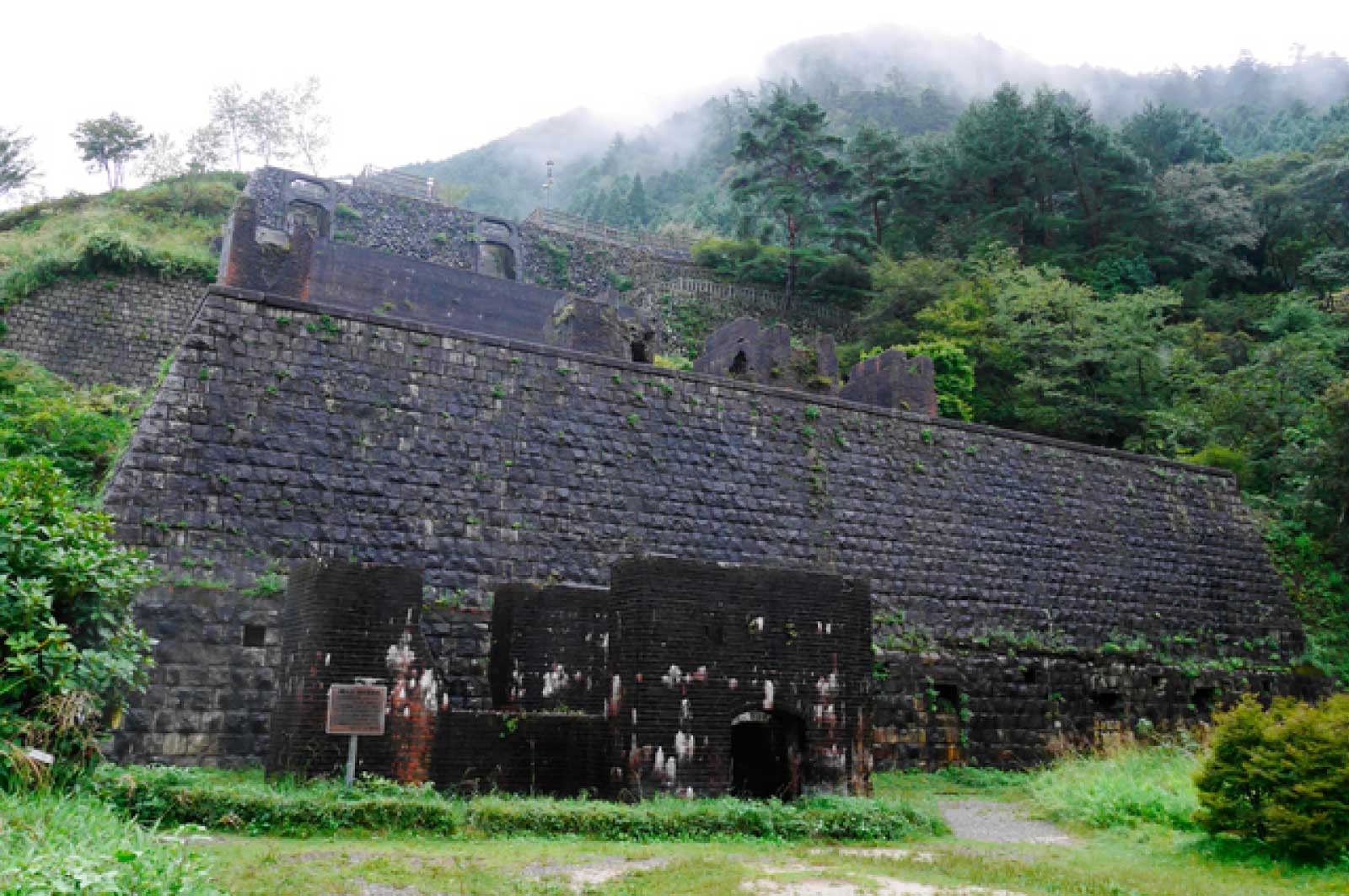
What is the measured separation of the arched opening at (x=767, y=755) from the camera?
36.5ft

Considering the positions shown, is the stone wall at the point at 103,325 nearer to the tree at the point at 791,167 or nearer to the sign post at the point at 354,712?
the sign post at the point at 354,712

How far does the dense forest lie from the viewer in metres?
26.1

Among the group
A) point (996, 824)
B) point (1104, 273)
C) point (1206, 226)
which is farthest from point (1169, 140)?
point (996, 824)

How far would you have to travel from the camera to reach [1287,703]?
35.0 feet

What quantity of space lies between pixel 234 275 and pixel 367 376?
872cm

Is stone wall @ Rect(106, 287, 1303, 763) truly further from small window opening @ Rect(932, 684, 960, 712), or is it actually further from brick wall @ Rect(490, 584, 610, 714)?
brick wall @ Rect(490, 584, 610, 714)

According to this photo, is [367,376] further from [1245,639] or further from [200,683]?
[1245,639]

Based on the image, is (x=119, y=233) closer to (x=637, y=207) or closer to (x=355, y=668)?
(x=355, y=668)

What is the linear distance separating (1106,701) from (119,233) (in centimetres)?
2578

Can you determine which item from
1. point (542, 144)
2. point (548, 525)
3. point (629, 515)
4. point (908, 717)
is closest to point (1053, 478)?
point (908, 717)

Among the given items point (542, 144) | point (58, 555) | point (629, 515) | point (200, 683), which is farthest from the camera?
point (542, 144)

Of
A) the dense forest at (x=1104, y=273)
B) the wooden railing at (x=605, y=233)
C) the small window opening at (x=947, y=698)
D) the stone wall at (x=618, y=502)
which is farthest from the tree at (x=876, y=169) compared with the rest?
the small window opening at (x=947, y=698)

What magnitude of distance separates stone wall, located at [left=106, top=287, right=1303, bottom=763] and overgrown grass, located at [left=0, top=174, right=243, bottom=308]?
14165mm

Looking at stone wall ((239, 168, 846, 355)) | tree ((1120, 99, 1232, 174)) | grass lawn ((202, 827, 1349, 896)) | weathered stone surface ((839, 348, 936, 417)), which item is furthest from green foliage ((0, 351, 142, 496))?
tree ((1120, 99, 1232, 174))
